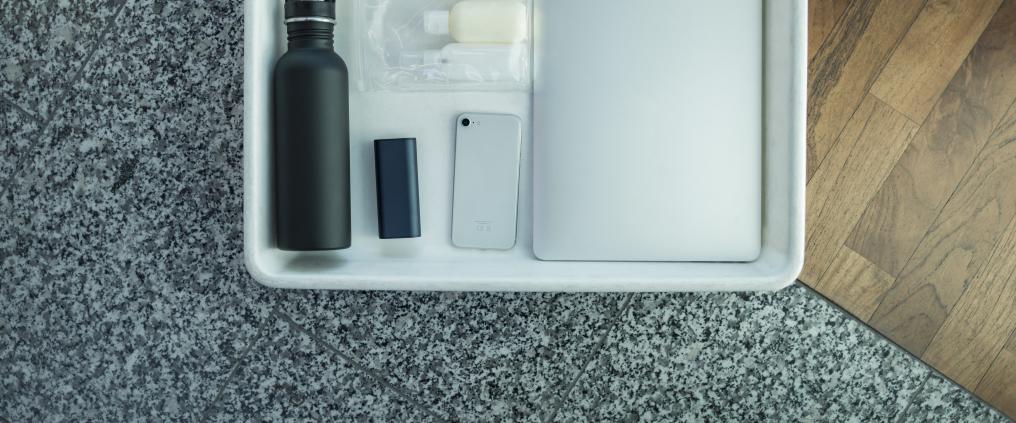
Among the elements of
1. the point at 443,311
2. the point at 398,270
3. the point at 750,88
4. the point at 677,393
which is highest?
the point at 750,88

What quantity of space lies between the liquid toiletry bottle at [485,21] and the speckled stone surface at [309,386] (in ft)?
1.58

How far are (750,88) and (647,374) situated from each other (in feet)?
1.37

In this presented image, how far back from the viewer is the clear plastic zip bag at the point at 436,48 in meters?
0.64

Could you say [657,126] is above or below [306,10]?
below

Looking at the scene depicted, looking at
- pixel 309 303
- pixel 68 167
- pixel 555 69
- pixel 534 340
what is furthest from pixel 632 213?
pixel 68 167

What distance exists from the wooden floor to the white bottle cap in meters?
0.52

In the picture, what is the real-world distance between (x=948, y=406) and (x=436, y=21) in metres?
0.82

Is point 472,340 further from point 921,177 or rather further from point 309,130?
point 921,177

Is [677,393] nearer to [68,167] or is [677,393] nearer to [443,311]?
[443,311]

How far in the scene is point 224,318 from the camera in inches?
36.2

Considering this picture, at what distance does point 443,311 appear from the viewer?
90 centimetres

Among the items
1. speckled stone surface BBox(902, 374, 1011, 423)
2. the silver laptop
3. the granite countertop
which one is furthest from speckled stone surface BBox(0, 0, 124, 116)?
speckled stone surface BBox(902, 374, 1011, 423)

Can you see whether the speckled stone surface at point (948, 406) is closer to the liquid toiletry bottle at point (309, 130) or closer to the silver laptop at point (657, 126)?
the silver laptop at point (657, 126)

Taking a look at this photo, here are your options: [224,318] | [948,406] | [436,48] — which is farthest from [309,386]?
[948,406]
